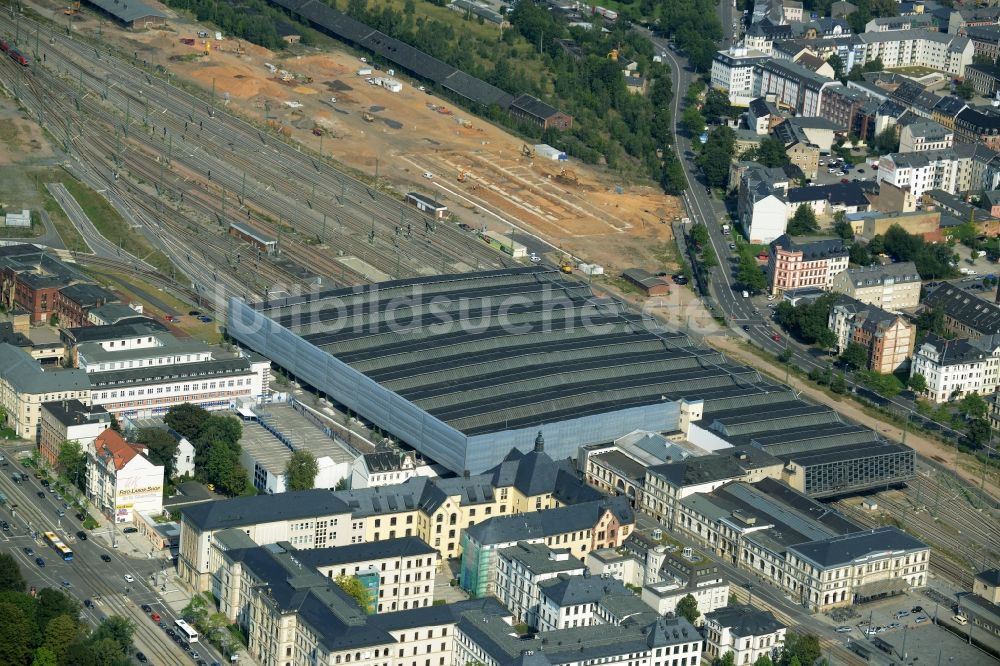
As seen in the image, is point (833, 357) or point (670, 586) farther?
point (833, 357)

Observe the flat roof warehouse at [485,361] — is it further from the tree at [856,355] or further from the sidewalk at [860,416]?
the tree at [856,355]

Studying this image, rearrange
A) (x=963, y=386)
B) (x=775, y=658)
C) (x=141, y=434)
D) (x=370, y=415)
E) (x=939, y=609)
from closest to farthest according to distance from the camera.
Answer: (x=775, y=658) → (x=939, y=609) → (x=141, y=434) → (x=370, y=415) → (x=963, y=386)

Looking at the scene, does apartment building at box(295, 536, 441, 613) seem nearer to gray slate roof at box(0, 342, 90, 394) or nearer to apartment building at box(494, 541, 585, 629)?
apartment building at box(494, 541, 585, 629)

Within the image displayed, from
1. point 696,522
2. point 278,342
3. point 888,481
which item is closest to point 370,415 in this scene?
point 278,342

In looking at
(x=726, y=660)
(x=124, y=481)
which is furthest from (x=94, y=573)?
(x=726, y=660)

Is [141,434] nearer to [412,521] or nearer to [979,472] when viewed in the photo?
[412,521]

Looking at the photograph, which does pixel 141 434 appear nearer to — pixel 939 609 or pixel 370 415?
pixel 370 415

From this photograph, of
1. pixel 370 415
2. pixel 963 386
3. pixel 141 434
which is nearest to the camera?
pixel 141 434

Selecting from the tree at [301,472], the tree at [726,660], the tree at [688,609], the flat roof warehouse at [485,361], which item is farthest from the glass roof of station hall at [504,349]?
the tree at [726,660]
